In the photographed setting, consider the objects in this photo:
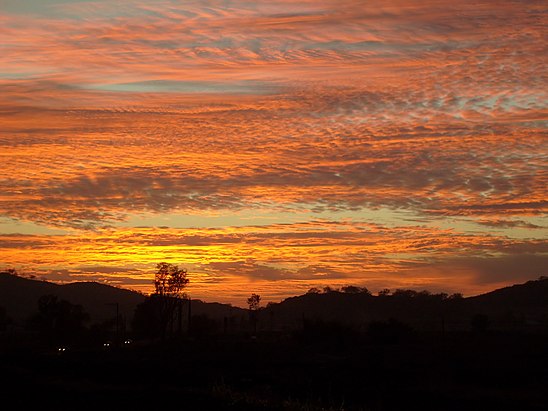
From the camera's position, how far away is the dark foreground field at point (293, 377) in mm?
30344

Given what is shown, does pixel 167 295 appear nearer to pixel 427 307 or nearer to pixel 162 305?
pixel 162 305

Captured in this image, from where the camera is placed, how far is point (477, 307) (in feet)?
564

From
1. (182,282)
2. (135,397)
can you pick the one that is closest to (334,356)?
(135,397)

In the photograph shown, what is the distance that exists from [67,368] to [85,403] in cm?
2396

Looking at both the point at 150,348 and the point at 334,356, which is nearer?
the point at 334,356

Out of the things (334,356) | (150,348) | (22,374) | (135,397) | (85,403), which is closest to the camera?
(85,403)

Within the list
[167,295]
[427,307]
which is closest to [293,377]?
[167,295]

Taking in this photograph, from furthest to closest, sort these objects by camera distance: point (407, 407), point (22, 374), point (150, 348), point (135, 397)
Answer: point (150, 348), point (22, 374), point (407, 407), point (135, 397)

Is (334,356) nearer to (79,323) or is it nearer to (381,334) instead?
(381,334)

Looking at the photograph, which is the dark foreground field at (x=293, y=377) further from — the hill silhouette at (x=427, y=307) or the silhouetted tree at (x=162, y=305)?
the hill silhouette at (x=427, y=307)

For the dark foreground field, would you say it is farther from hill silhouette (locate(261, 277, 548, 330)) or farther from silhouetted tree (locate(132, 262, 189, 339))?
hill silhouette (locate(261, 277, 548, 330))

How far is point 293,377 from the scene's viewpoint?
46.8 meters

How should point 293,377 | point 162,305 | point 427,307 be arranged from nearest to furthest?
point 293,377
point 162,305
point 427,307

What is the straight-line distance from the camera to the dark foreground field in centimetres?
3034
